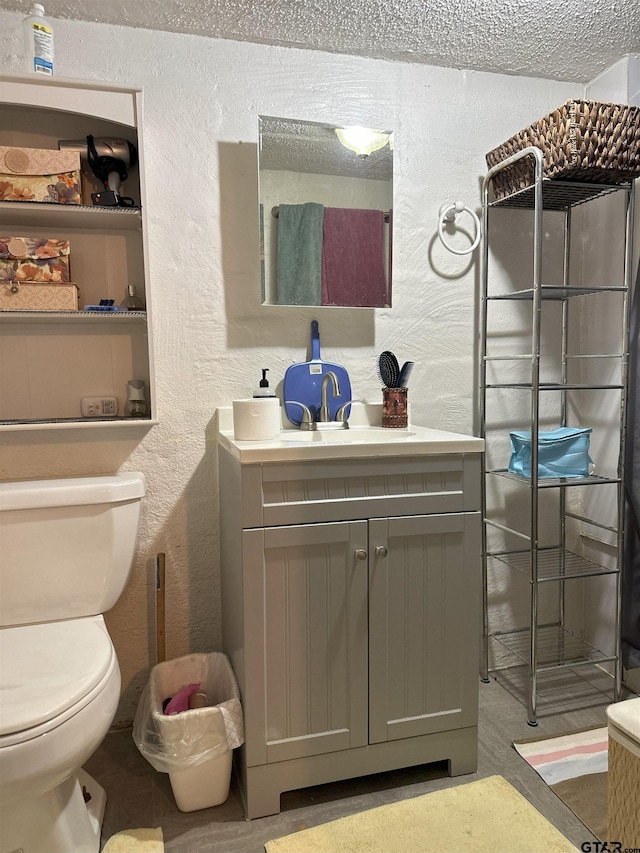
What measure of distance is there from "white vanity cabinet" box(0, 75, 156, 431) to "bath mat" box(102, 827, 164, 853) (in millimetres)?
1029

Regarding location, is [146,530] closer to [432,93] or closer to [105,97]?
[105,97]

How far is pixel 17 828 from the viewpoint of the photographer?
4.12 ft

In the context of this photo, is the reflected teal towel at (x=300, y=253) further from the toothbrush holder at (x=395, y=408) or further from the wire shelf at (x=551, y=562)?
the wire shelf at (x=551, y=562)

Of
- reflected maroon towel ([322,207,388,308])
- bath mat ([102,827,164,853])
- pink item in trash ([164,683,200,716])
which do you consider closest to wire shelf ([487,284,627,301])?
reflected maroon towel ([322,207,388,308])

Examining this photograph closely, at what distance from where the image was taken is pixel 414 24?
1.76 m

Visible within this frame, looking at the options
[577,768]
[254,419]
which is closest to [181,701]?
[254,419]

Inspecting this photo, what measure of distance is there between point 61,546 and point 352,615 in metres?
0.79

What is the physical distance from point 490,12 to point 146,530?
1842mm

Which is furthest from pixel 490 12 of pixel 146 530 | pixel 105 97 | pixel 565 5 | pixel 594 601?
pixel 594 601

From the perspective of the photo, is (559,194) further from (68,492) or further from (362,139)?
(68,492)

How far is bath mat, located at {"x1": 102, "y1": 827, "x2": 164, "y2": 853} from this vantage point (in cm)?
139

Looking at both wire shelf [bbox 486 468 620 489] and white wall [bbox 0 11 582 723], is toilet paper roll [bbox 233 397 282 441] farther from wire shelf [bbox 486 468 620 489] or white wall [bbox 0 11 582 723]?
wire shelf [bbox 486 468 620 489]

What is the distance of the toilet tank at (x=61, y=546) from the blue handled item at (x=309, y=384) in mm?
572

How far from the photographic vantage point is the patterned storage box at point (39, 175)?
1564 mm
